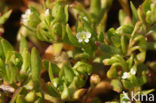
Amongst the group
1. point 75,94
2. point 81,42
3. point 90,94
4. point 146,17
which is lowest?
point 75,94

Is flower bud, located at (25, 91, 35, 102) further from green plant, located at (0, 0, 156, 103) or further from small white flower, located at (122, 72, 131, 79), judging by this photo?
small white flower, located at (122, 72, 131, 79)

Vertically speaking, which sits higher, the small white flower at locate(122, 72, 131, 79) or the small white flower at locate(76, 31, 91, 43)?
the small white flower at locate(76, 31, 91, 43)

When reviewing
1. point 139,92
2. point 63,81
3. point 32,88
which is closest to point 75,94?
point 63,81

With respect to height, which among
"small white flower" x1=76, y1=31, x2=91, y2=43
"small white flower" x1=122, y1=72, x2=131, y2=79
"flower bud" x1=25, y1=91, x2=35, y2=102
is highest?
"small white flower" x1=76, y1=31, x2=91, y2=43

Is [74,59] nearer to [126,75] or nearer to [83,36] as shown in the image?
[83,36]

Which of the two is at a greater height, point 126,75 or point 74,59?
point 74,59

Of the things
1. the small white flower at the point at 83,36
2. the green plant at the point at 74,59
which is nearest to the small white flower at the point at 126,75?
the green plant at the point at 74,59

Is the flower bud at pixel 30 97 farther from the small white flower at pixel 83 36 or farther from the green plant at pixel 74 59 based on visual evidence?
the small white flower at pixel 83 36

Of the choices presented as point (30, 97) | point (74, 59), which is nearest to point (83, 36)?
point (74, 59)

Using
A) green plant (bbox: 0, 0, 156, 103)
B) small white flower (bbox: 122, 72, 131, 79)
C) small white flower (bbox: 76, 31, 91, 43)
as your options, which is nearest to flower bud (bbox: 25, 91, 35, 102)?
green plant (bbox: 0, 0, 156, 103)

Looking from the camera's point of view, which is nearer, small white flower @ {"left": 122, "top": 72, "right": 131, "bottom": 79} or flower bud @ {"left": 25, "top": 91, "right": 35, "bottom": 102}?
flower bud @ {"left": 25, "top": 91, "right": 35, "bottom": 102}

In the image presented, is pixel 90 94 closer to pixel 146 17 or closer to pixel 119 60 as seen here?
pixel 119 60
